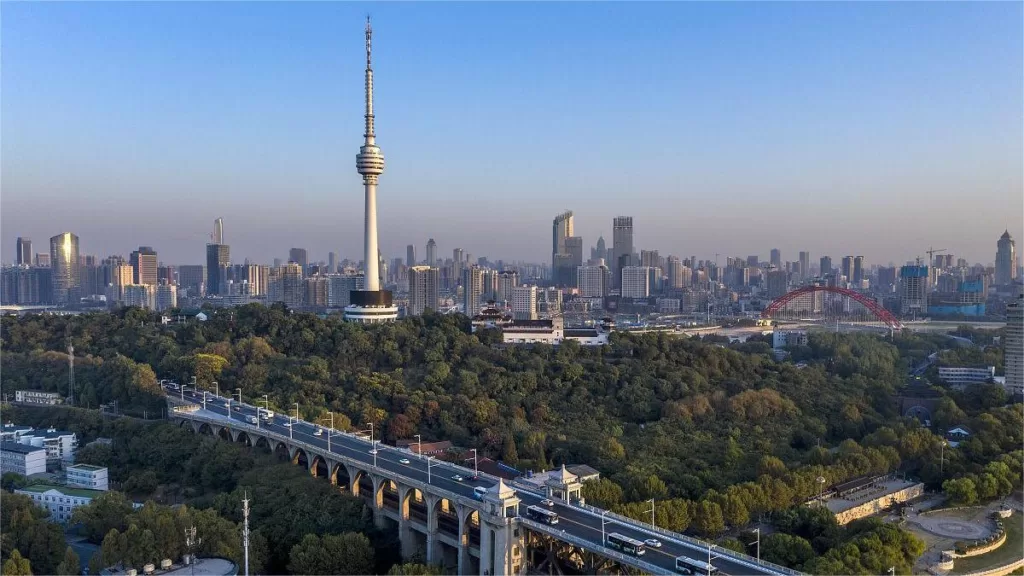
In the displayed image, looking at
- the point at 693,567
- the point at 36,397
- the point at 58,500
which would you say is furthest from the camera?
the point at 36,397

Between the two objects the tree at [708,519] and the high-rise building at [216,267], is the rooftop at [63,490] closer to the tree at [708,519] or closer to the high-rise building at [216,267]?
the tree at [708,519]

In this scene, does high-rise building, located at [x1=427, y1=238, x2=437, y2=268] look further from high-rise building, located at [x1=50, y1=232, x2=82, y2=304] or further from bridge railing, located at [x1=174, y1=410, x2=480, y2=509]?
bridge railing, located at [x1=174, y1=410, x2=480, y2=509]

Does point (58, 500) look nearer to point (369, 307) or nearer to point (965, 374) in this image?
point (369, 307)

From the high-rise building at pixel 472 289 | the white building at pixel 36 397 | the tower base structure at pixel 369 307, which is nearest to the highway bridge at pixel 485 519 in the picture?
the white building at pixel 36 397

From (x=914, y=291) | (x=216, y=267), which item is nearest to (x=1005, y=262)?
(x=914, y=291)

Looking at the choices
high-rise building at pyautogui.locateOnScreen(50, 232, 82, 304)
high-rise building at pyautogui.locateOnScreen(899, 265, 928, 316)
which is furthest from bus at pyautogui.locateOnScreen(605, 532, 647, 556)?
high-rise building at pyautogui.locateOnScreen(50, 232, 82, 304)

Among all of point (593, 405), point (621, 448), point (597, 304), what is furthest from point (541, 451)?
point (597, 304)
